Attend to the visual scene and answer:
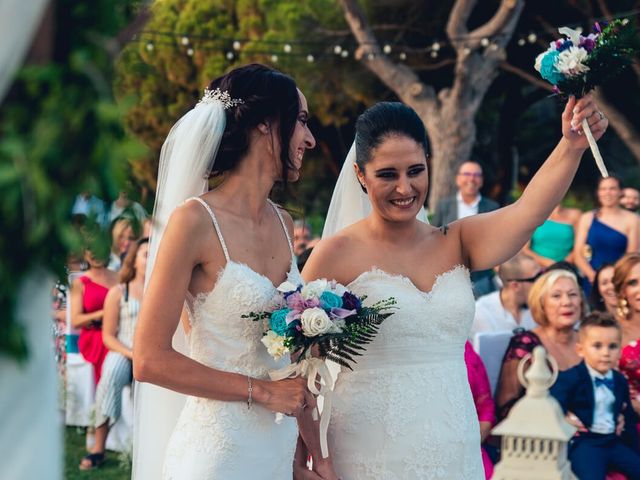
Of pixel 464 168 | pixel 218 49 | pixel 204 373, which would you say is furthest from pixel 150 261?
pixel 218 49

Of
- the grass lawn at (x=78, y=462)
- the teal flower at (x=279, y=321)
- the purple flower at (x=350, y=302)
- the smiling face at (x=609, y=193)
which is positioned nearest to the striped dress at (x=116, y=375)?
the grass lawn at (x=78, y=462)

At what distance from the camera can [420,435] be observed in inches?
158

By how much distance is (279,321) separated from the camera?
348 centimetres

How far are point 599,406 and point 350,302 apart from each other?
3.20 m

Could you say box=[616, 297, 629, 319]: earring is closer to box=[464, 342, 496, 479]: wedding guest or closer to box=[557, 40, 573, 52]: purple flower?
box=[464, 342, 496, 479]: wedding guest

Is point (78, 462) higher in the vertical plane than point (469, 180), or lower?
lower

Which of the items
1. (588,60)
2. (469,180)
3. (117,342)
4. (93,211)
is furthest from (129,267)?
(93,211)

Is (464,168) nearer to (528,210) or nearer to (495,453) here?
(495,453)

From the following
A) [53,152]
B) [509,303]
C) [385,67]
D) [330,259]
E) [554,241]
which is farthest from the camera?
[385,67]

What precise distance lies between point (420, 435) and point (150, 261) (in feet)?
3.87

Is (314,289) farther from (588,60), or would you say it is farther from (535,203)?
(588,60)

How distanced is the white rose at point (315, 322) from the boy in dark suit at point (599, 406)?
320 centimetres

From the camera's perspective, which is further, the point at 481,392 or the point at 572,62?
the point at 481,392

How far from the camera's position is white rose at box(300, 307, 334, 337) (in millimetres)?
3455
